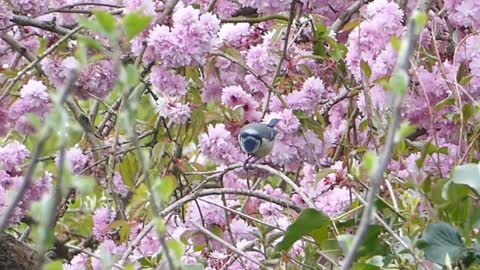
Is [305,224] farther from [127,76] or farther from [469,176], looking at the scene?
[127,76]

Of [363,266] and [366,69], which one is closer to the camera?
[363,266]

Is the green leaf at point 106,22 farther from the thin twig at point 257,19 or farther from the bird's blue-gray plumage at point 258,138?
the thin twig at point 257,19

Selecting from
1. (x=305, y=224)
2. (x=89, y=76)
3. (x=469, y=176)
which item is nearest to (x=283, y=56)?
(x=89, y=76)

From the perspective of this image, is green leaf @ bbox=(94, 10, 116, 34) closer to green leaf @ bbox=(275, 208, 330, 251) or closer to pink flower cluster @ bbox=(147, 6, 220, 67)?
green leaf @ bbox=(275, 208, 330, 251)

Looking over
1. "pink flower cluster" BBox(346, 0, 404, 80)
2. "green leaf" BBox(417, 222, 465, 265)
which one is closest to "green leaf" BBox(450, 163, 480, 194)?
"green leaf" BBox(417, 222, 465, 265)

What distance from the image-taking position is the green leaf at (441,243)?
1093mm

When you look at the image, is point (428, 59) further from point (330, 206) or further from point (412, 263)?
point (412, 263)

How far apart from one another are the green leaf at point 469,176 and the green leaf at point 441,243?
5 cm

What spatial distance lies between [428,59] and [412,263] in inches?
28.9

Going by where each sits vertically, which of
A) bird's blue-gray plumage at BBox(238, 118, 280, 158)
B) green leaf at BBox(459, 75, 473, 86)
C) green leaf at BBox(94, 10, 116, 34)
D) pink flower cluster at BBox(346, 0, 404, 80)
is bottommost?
green leaf at BBox(94, 10, 116, 34)

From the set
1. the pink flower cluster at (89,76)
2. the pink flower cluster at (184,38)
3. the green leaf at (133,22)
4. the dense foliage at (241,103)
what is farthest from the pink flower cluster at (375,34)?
the green leaf at (133,22)

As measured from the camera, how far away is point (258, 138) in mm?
1735

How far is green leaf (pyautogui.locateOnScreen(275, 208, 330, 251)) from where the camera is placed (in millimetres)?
1237

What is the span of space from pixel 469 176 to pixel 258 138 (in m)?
0.65
